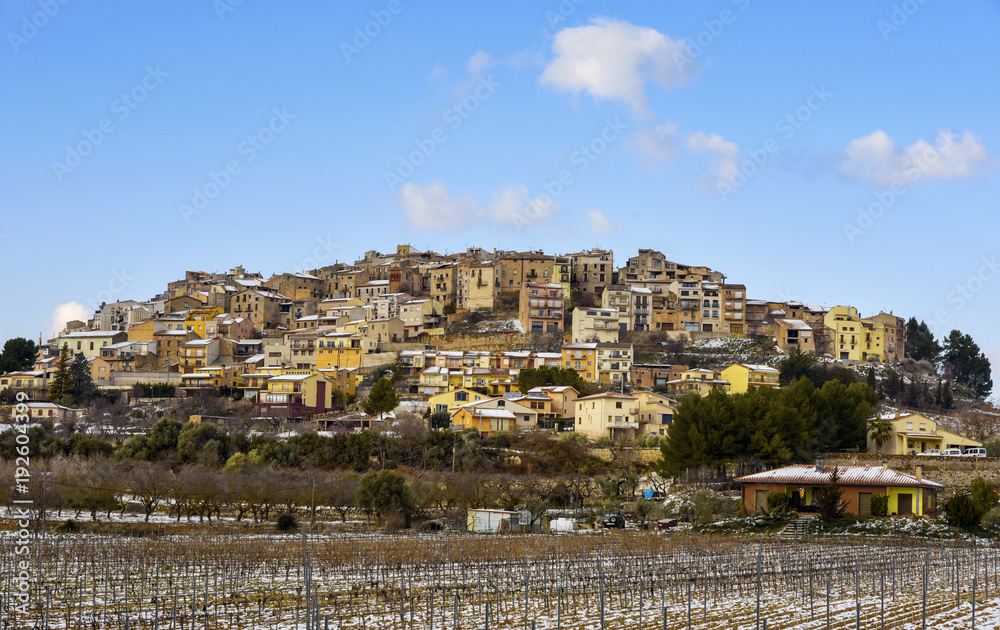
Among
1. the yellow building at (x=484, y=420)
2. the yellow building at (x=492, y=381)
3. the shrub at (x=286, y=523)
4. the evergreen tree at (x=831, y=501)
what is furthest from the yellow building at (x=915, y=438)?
the yellow building at (x=492, y=381)

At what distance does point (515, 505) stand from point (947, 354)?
2274 inches

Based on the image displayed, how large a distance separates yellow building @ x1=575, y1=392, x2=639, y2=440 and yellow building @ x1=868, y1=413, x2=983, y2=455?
1354 centimetres

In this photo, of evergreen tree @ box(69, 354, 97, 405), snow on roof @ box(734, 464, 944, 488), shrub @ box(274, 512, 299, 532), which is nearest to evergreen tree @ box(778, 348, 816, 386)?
snow on roof @ box(734, 464, 944, 488)

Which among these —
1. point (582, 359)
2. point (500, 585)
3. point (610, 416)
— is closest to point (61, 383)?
point (582, 359)

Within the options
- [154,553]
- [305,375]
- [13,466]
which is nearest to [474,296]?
[305,375]

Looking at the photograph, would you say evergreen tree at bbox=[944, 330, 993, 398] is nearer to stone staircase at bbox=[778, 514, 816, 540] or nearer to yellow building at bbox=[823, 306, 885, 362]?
yellow building at bbox=[823, 306, 885, 362]

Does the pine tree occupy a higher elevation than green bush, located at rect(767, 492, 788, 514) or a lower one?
higher

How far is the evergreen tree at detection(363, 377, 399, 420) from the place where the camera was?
66.6 m

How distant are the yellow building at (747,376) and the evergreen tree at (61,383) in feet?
139

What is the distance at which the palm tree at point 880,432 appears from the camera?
51.6m

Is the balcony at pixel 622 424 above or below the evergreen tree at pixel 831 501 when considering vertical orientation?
above

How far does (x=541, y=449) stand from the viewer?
57.9 metres

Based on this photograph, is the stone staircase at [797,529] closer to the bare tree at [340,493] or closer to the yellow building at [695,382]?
the bare tree at [340,493]

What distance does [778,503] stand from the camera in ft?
126
